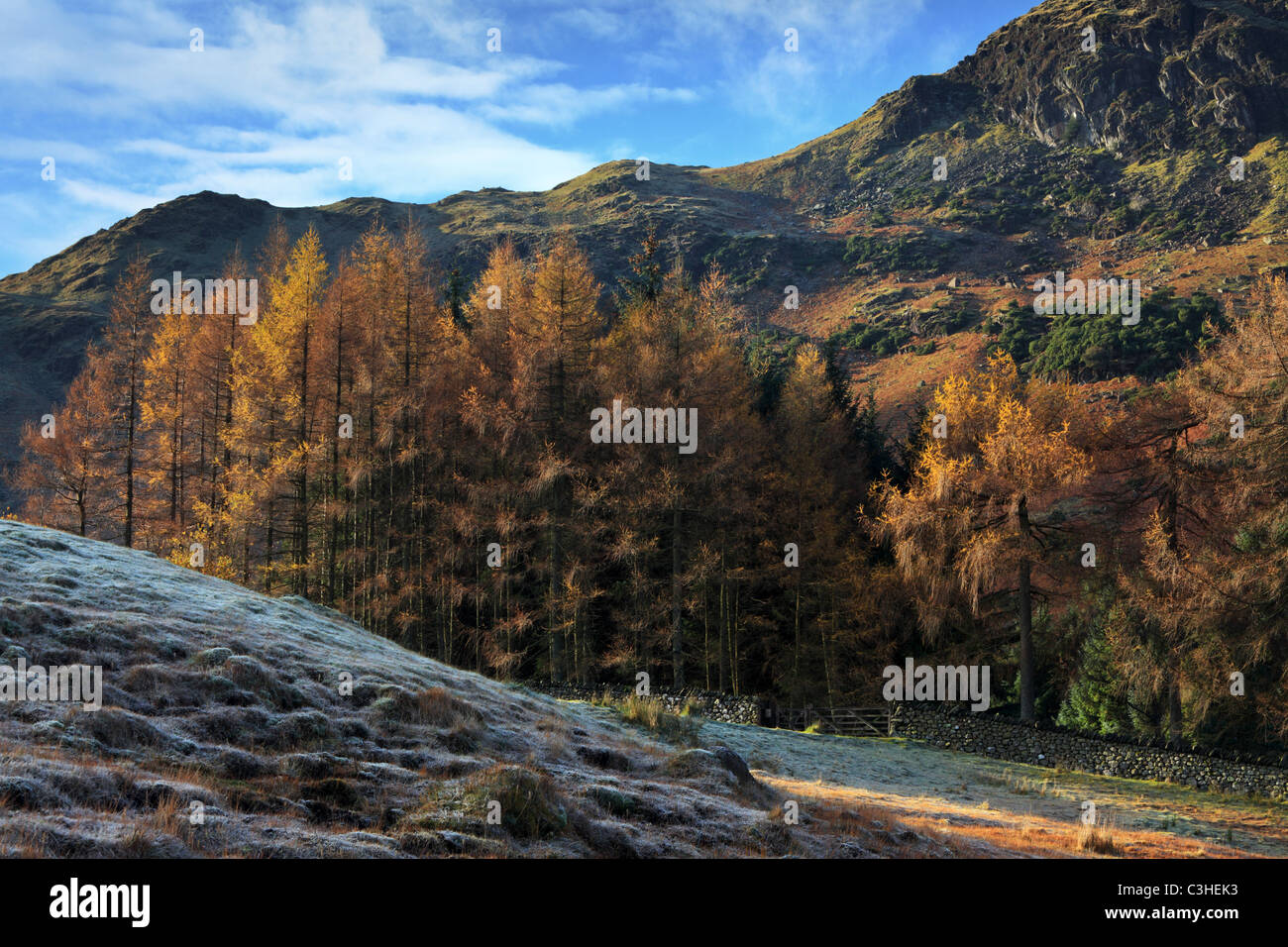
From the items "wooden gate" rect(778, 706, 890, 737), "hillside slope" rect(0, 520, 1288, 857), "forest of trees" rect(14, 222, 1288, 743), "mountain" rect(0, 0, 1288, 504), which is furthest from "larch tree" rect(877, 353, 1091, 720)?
"mountain" rect(0, 0, 1288, 504)

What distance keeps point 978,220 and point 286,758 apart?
549 feet

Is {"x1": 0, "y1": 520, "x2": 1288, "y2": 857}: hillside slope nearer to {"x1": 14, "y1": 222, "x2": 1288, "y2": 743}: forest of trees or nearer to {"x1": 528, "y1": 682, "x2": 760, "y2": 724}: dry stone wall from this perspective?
{"x1": 528, "y1": 682, "x2": 760, "y2": 724}: dry stone wall

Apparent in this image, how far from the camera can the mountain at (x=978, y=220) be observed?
114 meters

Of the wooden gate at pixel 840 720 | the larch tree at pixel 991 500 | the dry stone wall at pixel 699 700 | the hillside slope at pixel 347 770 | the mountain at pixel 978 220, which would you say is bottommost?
the wooden gate at pixel 840 720

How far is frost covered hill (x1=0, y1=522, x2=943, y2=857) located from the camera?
769cm

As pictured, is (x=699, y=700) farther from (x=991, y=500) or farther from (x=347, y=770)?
(x=347, y=770)

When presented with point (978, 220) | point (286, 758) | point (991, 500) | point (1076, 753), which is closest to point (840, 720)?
point (1076, 753)

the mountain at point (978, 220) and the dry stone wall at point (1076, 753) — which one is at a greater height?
the mountain at point (978, 220)

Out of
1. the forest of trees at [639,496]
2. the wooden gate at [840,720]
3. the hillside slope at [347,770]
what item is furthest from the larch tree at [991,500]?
the hillside slope at [347,770]

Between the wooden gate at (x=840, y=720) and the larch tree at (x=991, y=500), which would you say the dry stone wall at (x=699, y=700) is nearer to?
the wooden gate at (x=840, y=720)

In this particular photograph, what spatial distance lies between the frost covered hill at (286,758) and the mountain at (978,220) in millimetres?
79344

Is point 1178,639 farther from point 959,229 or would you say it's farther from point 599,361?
point 959,229

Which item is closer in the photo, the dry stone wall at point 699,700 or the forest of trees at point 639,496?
the dry stone wall at point 699,700

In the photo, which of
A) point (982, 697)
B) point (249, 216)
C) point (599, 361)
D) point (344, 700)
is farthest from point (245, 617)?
point (249, 216)
